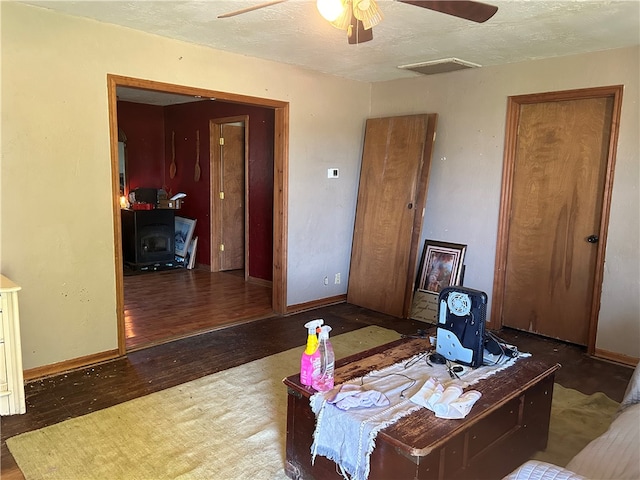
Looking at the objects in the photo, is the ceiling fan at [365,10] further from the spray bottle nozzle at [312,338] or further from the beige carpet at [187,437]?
the beige carpet at [187,437]

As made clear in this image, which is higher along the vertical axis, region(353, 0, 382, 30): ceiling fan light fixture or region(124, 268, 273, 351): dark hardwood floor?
region(353, 0, 382, 30): ceiling fan light fixture

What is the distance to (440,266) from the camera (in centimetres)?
466

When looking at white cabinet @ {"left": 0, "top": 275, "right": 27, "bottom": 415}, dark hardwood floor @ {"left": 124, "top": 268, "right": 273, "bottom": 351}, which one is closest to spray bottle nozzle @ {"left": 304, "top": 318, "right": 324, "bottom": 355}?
white cabinet @ {"left": 0, "top": 275, "right": 27, "bottom": 415}

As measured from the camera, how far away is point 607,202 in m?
3.67

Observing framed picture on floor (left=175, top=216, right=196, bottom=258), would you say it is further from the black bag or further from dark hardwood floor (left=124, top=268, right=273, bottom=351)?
the black bag

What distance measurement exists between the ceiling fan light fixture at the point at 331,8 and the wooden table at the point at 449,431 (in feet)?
5.05

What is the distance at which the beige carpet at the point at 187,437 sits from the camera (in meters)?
2.23

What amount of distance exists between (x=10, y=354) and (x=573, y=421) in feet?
10.3

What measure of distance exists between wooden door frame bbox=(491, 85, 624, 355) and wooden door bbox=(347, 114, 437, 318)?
71 cm

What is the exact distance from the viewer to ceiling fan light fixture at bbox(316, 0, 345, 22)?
192cm

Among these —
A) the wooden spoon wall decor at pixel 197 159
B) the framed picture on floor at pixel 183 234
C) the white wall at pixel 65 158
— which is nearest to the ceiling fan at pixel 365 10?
the white wall at pixel 65 158

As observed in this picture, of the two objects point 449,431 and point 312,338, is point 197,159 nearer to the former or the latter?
point 312,338

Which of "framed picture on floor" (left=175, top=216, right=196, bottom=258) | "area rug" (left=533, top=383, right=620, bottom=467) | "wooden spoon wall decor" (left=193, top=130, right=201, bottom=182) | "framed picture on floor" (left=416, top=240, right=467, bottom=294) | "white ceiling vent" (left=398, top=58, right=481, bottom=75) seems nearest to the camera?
"area rug" (left=533, top=383, right=620, bottom=467)

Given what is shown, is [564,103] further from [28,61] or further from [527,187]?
[28,61]
